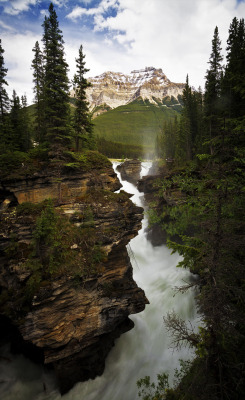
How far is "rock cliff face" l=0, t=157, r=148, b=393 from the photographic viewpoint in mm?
10656

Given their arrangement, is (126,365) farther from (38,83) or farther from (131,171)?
(131,171)

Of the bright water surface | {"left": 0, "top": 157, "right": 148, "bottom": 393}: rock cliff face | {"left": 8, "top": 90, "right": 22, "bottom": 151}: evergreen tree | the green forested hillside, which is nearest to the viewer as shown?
{"left": 0, "top": 157, "right": 148, "bottom": 393}: rock cliff face

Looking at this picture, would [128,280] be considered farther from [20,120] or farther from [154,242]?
[20,120]

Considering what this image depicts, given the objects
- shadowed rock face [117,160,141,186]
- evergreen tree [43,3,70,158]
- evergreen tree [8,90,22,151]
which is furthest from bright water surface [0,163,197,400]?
shadowed rock face [117,160,141,186]

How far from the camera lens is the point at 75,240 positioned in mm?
12406

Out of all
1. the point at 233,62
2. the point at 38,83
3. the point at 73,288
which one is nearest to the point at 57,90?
the point at 38,83

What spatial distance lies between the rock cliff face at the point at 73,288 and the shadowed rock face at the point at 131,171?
3947 cm

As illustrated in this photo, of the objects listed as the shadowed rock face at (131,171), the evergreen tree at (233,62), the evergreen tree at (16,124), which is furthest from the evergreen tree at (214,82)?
the shadowed rock face at (131,171)

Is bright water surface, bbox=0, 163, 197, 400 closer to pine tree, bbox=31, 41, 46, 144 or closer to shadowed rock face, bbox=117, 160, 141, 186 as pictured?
pine tree, bbox=31, 41, 46, 144

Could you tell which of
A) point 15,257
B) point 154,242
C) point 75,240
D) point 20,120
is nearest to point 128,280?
point 75,240

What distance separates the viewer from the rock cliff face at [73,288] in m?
10.7

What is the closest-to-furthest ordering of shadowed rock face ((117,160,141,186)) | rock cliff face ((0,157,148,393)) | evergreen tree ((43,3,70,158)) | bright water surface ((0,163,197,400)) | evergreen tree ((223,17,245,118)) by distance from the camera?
1. rock cliff face ((0,157,148,393))
2. bright water surface ((0,163,197,400))
3. evergreen tree ((43,3,70,158))
4. evergreen tree ((223,17,245,118))
5. shadowed rock face ((117,160,141,186))

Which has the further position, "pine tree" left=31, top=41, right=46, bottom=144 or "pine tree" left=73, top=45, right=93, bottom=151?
"pine tree" left=31, top=41, right=46, bottom=144

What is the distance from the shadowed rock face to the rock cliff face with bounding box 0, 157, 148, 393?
39471 millimetres
